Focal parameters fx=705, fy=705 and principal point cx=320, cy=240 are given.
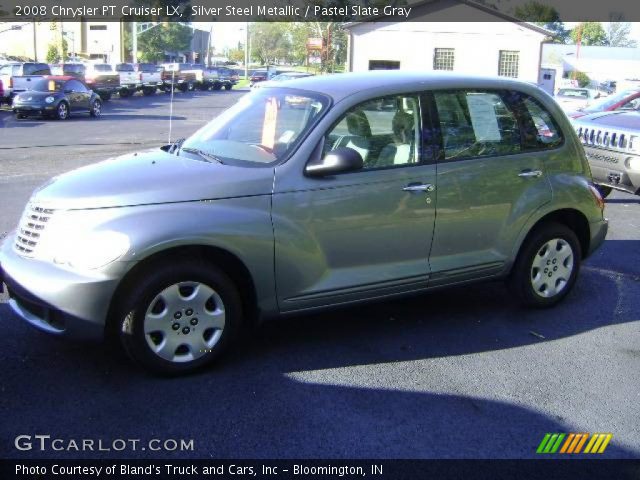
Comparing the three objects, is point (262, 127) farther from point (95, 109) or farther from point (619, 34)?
point (619, 34)

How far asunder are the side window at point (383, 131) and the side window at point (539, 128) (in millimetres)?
1019

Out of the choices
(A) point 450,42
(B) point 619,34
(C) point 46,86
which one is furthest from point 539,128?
(B) point 619,34

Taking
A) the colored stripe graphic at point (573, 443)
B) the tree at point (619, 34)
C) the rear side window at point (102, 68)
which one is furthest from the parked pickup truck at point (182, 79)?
the tree at point (619, 34)

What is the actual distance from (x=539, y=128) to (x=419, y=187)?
1310 millimetres

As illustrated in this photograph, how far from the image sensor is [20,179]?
37.0ft

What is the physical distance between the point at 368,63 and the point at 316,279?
1509 inches

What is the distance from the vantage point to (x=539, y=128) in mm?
5422

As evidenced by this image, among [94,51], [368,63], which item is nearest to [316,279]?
[368,63]

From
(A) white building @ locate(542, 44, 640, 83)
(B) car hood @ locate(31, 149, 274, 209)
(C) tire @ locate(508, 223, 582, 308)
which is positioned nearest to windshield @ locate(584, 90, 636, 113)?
(C) tire @ locate(508, 223, 582, 308)

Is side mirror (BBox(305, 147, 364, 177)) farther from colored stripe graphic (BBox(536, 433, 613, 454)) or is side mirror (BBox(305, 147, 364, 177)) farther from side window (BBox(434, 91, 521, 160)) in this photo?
colored stripe graphic (BBox(536, 433, 613, 454))

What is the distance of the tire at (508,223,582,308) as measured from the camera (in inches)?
213

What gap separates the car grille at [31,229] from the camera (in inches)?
160

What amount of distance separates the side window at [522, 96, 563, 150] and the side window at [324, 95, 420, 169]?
1.02m

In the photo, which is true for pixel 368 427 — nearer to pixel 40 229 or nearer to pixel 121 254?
pixel 121 254
